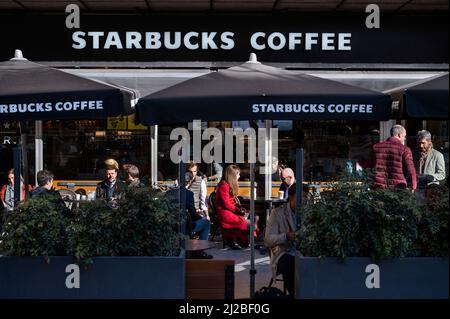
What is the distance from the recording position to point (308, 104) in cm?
561

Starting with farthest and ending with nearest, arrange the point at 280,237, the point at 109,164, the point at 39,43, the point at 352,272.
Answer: the point at 39,43, the point at 109,164, the point at 280,237, the point at 352,272

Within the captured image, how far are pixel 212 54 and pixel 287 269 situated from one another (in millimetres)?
6200

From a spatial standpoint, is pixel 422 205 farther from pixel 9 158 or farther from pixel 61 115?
pixel 9 158

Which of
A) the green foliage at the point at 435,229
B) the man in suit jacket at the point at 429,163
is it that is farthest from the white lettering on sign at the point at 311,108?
the man in suit jacket at the point at 429,163

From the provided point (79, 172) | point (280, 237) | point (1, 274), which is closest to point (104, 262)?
point (1, 274)

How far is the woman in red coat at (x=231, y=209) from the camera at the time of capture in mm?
9352

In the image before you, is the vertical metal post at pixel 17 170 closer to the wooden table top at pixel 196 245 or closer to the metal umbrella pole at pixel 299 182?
the wooden table top at pixel 196 245

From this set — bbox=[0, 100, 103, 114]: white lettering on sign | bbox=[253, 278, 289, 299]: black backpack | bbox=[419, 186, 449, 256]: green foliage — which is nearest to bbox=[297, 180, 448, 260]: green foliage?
bbox=[419, 186, 449, 256]: green foliage

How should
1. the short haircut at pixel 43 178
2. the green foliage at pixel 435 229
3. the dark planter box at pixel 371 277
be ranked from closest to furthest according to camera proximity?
the dark planter box at pixel 371 277 < the green foliage at pixel 435 229 < the short haircut at pixel 43 178

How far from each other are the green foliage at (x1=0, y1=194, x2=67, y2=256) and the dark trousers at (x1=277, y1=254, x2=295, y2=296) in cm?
202

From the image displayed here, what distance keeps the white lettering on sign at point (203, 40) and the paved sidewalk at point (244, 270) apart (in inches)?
142

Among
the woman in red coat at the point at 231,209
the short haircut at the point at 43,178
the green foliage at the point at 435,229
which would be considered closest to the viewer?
the green foliage at the point at 435,229

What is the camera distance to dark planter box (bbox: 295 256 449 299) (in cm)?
537
